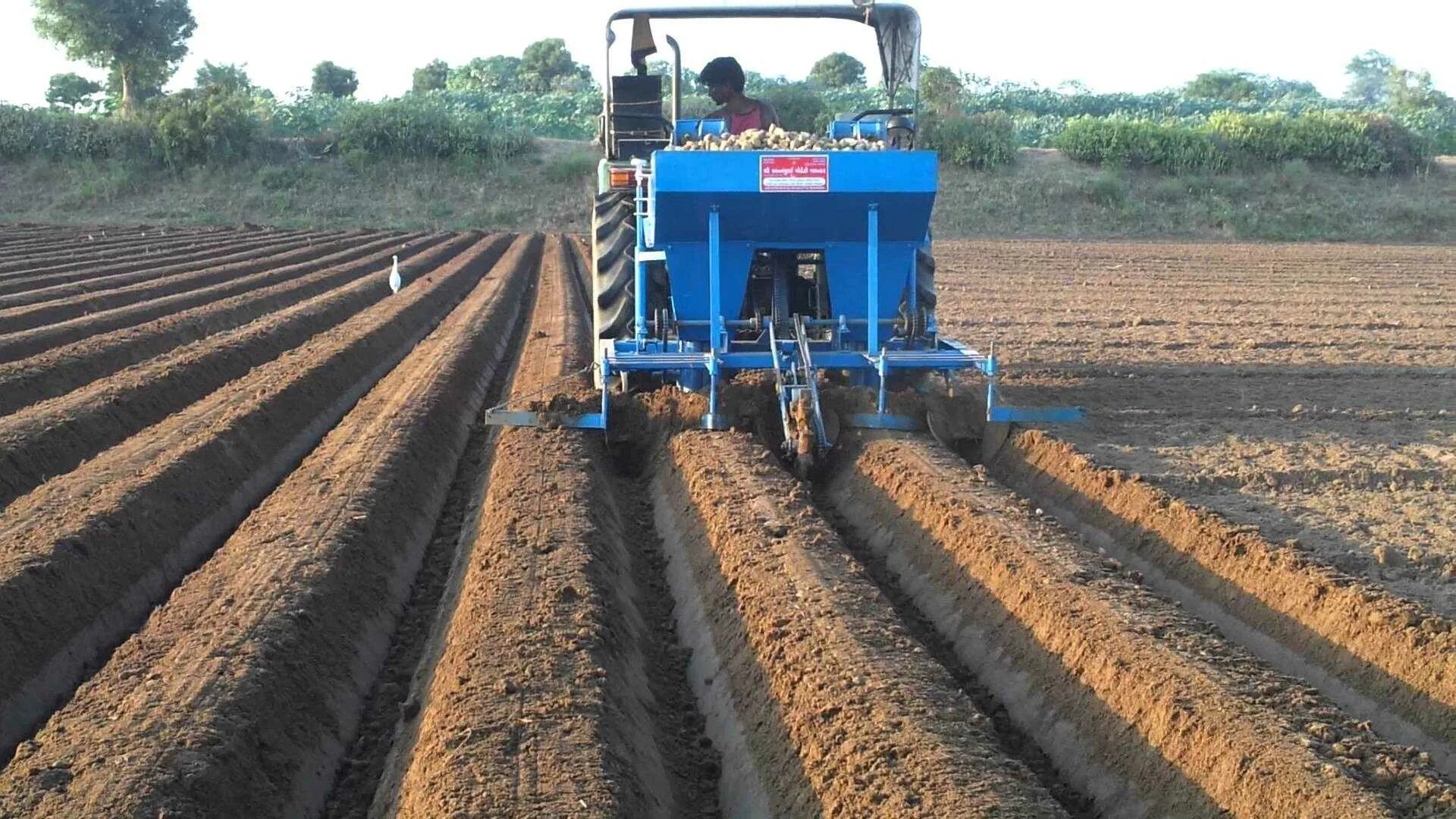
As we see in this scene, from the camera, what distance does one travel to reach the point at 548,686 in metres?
4.68

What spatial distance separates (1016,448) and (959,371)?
304 cm

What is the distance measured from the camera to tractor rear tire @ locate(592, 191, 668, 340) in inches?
381

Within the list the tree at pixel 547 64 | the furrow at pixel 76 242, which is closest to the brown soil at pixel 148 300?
the furrow at pixel 76 242

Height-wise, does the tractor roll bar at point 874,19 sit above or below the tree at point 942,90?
below

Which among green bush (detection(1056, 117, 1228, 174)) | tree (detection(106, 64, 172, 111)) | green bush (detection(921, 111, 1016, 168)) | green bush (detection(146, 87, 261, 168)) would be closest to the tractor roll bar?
green bush (detection(921, 111, 1016, 168))

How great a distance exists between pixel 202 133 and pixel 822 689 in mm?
45629

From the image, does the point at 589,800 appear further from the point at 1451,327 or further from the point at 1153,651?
the point at 1451,327

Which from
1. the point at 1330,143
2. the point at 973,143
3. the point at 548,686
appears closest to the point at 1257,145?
the point at 1330,143

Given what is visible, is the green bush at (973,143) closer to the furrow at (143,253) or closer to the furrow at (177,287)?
the furrow at (143,253)

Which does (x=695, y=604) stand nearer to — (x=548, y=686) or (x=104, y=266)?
(x=548, y=686)

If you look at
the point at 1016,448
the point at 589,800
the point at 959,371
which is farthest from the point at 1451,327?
the point at 589,800

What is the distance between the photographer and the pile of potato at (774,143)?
8.88 meters

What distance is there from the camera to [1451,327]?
16219 mm

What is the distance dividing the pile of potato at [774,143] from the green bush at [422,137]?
37.6 metres
